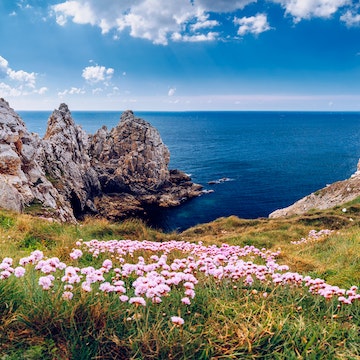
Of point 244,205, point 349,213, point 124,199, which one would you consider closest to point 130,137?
point 124,199

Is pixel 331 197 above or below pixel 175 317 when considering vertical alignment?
below

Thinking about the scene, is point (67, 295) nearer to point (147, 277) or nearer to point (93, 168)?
point (147, 277)

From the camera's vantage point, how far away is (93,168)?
71.5m

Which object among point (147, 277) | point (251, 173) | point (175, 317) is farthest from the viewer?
point (251, 173)

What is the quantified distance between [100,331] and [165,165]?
7513 cm

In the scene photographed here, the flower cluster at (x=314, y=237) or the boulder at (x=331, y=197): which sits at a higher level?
the flower cluster at (x=314, y=237)

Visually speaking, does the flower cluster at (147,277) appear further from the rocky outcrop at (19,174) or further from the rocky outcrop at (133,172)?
the rocky outcrop at (133,172)

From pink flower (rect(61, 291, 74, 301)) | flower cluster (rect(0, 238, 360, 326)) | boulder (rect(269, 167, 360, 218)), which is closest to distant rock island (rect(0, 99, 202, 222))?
flower cluster (rect(0, 238, 360, 326))

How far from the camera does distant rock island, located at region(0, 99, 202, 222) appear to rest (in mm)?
29906

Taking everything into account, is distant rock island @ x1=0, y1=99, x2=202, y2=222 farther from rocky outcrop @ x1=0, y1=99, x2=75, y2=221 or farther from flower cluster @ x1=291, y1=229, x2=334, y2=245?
flower cluster @ x1=291, y1=229, x2=334, y2=245

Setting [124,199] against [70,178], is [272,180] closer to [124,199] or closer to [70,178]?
[124,199]

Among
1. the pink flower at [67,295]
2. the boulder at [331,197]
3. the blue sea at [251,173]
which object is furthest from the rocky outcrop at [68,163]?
the pink flower at [67,295]

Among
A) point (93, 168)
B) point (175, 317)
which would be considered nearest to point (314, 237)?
point (175, 317)

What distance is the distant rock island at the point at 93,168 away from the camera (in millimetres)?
29906
